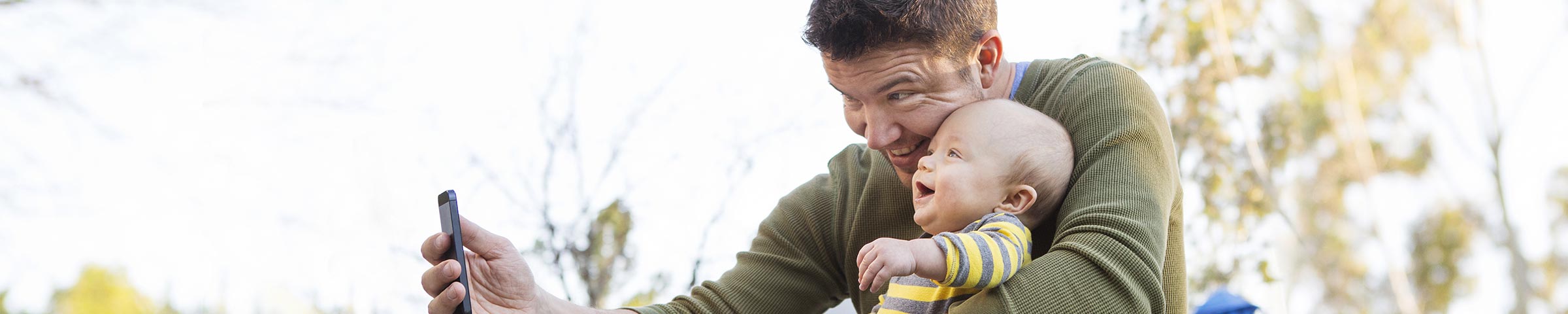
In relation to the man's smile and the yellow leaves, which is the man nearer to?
the man's smile

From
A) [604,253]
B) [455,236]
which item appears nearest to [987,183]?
[455,236]

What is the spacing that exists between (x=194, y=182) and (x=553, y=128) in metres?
1.10

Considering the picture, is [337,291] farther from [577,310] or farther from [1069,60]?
[1069,60]

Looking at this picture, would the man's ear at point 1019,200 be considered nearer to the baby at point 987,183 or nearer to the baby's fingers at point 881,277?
the baby at point 987,183

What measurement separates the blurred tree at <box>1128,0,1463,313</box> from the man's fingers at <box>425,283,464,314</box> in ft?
18.2

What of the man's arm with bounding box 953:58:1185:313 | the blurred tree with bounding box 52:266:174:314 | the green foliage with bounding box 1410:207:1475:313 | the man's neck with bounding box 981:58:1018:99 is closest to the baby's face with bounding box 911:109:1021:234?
the man's arm with bounding box 953:58:1185:313

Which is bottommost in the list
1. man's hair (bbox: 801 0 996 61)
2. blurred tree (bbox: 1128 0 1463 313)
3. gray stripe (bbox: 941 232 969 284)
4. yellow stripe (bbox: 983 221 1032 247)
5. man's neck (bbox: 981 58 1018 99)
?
blurred tree (bbox: 1128 0 1463 313)

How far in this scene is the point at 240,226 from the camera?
11.6 ft

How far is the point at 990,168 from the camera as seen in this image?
1.54 meters

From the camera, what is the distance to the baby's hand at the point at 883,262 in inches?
48.6

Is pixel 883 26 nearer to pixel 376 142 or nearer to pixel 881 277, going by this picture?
pixel 881 277

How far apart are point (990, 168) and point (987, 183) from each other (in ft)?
0.06

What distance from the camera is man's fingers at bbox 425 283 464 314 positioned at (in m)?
1.49

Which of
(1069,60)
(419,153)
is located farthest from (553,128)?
(1069,60)
